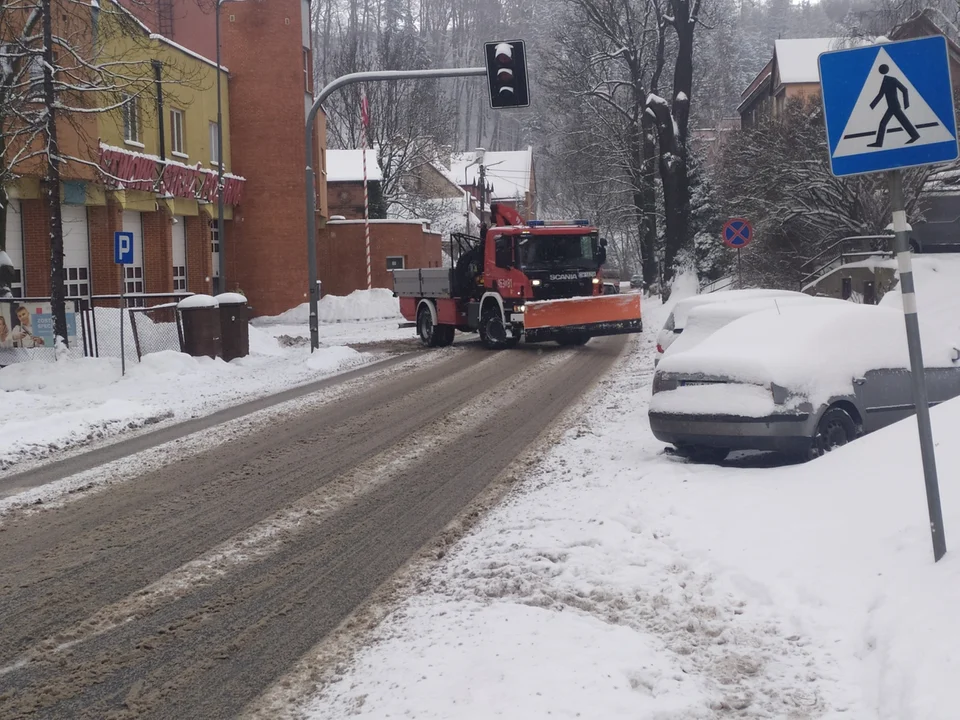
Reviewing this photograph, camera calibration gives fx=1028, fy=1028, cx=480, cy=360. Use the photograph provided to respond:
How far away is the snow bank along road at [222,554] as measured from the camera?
5.11m

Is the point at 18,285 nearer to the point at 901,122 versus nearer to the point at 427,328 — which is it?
the point at 427,328

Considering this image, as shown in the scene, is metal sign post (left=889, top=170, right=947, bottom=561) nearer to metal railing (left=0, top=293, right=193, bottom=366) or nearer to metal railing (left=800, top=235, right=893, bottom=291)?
metal railing (left=0, top=293, right=193, bottom=366)

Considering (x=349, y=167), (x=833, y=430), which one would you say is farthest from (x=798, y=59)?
(x=833, y=430)

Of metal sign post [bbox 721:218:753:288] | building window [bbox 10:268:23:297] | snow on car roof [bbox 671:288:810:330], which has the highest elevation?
metal sign post [bbox 721:218:753:288]

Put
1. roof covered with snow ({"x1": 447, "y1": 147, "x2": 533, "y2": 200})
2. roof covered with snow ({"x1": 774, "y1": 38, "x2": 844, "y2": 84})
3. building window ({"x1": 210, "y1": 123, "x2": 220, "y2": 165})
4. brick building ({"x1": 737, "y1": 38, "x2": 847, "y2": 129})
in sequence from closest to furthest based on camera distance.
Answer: building window ({"x1": 210, "y1": 123, "x2": 220, "y2": 165})
brick building ({"x1": 737, "y1": 38, "x2": 847, "y2": 129})
roof covered with snow ({"x1": 774, "y1": 38, "x2": 844, "y2": 84})
roof covered with snow ({"x1": 447, "y1": 147, "x2": 533, "y2": 200})

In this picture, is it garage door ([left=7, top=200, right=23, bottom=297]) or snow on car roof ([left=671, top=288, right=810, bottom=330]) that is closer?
snow on car roof ([left=671, top=288, right=810, bottom=330])

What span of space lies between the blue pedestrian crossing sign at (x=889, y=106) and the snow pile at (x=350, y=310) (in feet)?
113

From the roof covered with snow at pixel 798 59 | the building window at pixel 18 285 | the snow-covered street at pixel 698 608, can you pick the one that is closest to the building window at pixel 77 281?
the building window at pixel 18 285

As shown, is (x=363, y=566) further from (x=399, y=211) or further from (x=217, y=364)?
(x=399, y=211)

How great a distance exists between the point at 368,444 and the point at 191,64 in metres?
27.1

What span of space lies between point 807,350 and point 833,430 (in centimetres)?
73

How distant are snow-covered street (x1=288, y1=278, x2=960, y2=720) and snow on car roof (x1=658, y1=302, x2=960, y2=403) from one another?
3.30 feet

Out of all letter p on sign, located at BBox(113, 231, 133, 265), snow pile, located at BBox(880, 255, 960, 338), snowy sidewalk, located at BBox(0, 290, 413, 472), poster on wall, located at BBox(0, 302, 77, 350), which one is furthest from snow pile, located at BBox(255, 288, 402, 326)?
snow pile, located at BBox(880, 255, 960, 338)

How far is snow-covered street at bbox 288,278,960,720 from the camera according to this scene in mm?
4527
